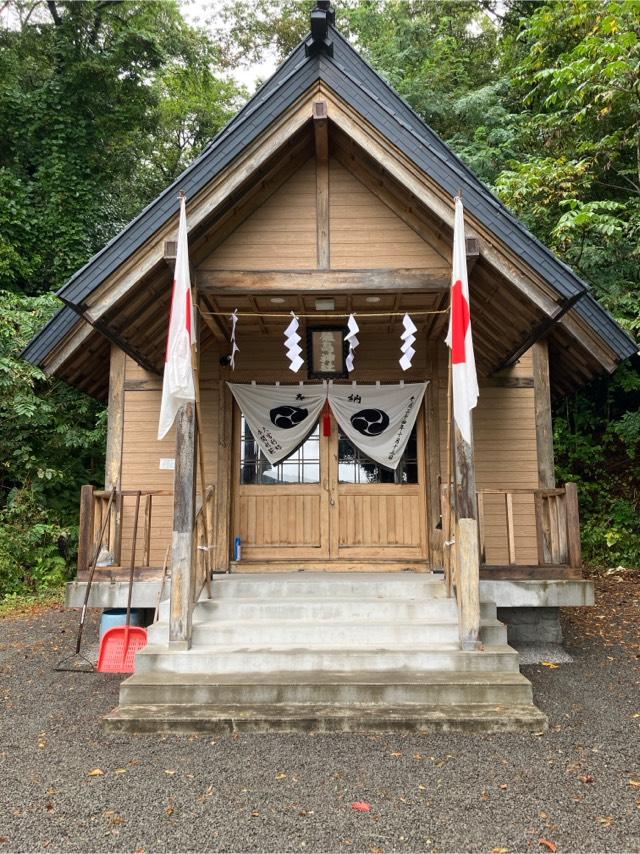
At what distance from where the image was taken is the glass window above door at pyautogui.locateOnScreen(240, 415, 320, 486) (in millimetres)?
7801

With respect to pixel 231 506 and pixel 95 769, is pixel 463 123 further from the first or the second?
pixel 95 769

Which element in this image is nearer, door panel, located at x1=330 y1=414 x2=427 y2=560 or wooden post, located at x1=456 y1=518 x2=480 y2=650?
wooden post, located at x1=456 y1=518 x2=480 y2=650

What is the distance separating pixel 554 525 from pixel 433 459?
1.72 meters

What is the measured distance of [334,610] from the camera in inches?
218

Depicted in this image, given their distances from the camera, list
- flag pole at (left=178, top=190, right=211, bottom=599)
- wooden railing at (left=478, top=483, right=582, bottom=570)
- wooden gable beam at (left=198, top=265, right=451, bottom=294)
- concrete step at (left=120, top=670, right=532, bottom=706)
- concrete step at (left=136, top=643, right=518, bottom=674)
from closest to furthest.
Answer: concrete step at (left=120, top=670, right=532, bottom=706), concrete step at (left=136, top=643, right=518, bottom=674), flag pole at (left=178, top=190, right=211, bottom=599), wooden gable beam at (left=198, top=265, right=451, bottom=294), wooden railing at (left=478, top=483, right=582, bottom=570)

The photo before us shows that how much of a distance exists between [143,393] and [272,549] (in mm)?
2520

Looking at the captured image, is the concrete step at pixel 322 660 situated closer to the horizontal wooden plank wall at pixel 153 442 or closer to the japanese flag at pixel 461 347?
the japanese flag at pixel 461 347

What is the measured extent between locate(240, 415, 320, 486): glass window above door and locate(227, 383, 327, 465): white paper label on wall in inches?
9.2

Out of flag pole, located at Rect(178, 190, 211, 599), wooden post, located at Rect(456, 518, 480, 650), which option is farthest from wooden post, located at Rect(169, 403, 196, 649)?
wooden post, located at Rect(456, 518, 480, 650)

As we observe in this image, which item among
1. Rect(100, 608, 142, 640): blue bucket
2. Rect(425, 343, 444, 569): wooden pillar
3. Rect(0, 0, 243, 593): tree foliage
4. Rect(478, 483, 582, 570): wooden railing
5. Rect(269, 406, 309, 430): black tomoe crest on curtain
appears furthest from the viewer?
Rect(0, 0, 243, 593): tree foliage

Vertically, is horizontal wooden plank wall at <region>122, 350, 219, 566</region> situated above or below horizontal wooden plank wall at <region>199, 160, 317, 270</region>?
below

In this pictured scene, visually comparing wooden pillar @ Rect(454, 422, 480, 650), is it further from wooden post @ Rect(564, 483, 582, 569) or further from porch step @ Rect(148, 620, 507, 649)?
wooden post @ Rect(564, 483, 582, 569)

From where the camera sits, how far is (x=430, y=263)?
583 cm

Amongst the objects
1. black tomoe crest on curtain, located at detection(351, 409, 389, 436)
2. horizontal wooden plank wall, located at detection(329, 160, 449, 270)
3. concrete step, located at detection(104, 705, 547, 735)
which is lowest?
concrete step, located at detection(104, 705, 547, 735)
